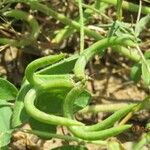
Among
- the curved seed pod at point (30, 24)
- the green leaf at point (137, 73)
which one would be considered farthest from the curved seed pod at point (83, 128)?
the curved seed pod at point (30, 24)

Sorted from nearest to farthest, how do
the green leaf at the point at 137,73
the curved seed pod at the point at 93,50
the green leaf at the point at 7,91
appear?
Result: 1. the curved seed pod at the point at 93,50
2. the green leaf at the point at 7,91
3. the green leaf at the point at 137,73

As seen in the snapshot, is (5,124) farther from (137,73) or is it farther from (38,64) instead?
(137,73)

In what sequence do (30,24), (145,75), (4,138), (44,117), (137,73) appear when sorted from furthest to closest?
(30,24) < (137,73) < (145,75) < (4,138) < (44,117)

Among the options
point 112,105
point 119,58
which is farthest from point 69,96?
point 119,58

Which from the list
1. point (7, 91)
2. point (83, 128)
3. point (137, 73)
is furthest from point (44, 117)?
point (137, 73)

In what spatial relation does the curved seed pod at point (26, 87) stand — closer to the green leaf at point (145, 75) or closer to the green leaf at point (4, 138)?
the green leaf at point (4, 138)

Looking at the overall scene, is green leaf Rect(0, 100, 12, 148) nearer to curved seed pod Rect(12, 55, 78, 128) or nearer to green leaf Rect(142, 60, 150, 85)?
curved seed pod Rect(12, 55, 78, 128)

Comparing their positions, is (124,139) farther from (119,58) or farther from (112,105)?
(119,58)
